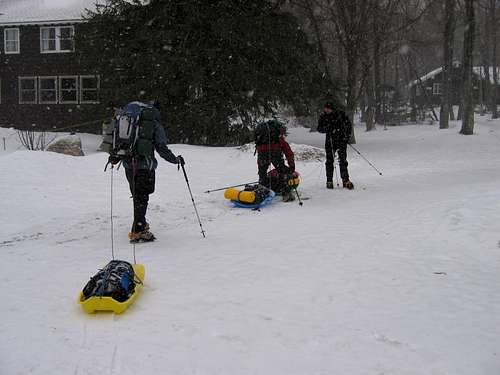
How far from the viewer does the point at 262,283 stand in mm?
5516

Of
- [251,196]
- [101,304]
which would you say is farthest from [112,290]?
[251,196]

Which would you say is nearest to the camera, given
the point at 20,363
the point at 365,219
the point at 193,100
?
the point at 20,363

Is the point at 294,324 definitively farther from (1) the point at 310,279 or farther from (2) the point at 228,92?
(2) the point at 228,92

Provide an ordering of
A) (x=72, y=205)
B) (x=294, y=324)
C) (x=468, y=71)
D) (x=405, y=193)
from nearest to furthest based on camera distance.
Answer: (x=294, y=324), (x=72, y=205), (x=405, y=193), (x=468, y=71)

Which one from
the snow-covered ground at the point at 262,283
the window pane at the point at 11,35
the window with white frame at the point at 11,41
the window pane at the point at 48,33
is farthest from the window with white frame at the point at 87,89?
the snow-covered ground at the point at 262,283

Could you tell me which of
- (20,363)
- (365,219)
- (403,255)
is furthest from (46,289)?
(365,219)

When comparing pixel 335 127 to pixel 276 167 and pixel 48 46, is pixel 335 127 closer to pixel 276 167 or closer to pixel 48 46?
pixel 276 167

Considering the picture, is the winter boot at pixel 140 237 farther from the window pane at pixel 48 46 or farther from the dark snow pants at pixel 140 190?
the window pane at pixel 48 46

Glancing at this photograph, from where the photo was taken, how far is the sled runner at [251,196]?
9.91 metres

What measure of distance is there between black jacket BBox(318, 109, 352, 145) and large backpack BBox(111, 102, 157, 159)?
5315mm

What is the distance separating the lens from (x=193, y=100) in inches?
796

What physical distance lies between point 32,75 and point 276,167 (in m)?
24.4

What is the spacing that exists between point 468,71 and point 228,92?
12.5 metres

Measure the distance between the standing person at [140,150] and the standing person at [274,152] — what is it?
130 inches
